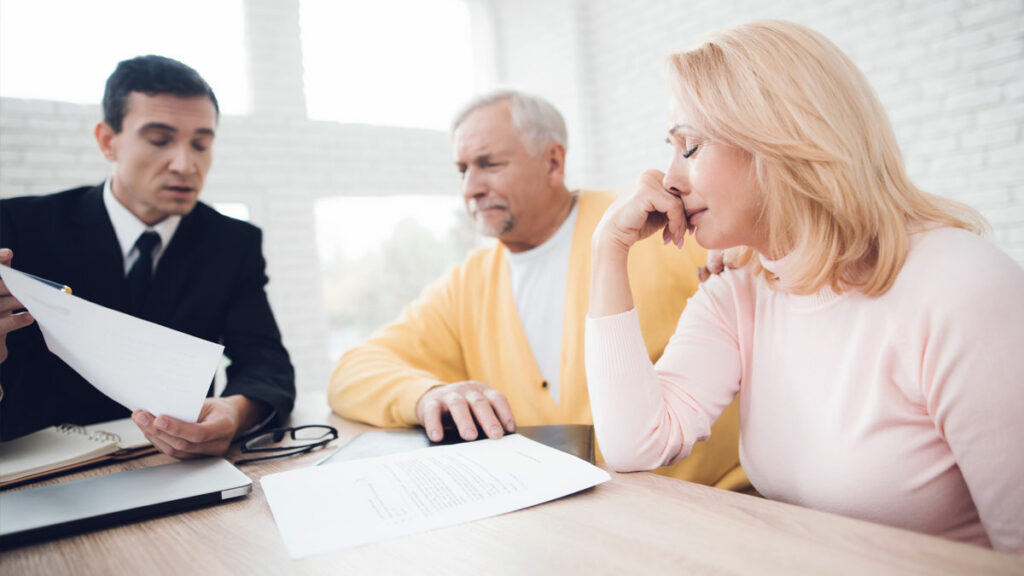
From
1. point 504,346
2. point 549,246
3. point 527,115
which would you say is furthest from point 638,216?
point 527,115

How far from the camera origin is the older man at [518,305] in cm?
147

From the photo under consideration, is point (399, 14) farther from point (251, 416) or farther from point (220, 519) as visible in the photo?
point (220, 519)

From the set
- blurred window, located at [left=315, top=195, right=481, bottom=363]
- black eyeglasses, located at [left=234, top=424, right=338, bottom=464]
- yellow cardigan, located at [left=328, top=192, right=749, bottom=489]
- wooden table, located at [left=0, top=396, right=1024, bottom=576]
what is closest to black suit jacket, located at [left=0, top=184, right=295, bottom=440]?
black eyeglasses, located at [left=234, top=424, right=338, bottom=464]

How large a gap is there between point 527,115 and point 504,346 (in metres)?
0.75

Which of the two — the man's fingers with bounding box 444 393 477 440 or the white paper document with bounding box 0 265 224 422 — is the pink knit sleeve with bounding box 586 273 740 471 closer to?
the man's fingers with bounding box 444 393 477 440

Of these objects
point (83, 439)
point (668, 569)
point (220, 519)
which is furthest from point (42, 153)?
point (668, 569)

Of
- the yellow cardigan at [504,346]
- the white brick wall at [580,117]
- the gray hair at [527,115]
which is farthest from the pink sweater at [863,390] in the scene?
the white brick wall at [580,117]

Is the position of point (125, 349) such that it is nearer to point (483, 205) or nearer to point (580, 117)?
point (483, 205)

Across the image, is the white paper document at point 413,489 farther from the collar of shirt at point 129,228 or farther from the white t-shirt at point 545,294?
the collar of shirt at point 129,228

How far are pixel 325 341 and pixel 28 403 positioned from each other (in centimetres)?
273

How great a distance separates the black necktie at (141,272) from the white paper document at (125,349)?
649 mm

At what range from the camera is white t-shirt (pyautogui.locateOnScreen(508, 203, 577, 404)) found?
5.84 ft

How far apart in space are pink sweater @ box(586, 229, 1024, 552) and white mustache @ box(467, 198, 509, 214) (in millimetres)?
915

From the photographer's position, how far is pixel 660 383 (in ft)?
3.46
